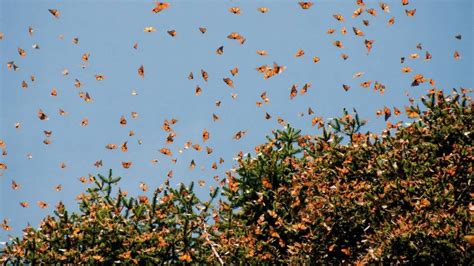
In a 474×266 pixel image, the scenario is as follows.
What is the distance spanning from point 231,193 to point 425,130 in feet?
23.9

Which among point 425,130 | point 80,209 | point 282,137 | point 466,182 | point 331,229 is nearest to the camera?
point 466,182

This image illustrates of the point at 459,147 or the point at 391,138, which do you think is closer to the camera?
the point at 459,147

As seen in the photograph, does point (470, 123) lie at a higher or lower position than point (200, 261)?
higher

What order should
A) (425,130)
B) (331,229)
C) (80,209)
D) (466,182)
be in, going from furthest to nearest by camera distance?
(80,209) < (425,130) < (331,229) < (466,182)

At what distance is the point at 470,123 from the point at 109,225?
1183 centimetres

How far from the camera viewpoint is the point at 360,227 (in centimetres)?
1484

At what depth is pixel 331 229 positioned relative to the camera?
1480 centimetres

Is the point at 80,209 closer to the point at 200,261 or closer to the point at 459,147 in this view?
the point at 200,261

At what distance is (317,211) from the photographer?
14.8 m

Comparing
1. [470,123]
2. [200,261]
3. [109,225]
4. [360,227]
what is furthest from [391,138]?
[109,225]

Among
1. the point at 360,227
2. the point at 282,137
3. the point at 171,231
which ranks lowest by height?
the point at 360,227

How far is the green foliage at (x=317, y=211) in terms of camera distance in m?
12.5

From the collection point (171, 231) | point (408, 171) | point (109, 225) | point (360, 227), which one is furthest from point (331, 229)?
point (109, 225)

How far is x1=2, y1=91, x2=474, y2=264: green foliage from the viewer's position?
41.0 ft
